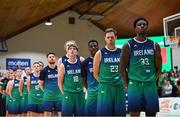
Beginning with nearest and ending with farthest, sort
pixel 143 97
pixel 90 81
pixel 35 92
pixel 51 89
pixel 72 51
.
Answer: pixel 143 97 → pixel 90 81 → pixel 72 51 → pixel 51 89 → pixel 35 92

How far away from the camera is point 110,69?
6332mm

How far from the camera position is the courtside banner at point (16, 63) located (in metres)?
22.5

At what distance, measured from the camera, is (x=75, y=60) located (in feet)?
25.7

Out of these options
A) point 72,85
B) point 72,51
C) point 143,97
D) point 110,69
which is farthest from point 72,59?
point 143,97

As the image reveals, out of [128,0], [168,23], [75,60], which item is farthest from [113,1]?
[75,60]

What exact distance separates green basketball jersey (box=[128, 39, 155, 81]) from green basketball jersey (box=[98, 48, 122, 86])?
1.97 ft

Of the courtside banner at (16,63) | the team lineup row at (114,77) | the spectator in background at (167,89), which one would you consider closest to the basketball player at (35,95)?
the team lineup row at (114,77)

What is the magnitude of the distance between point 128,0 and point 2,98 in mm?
7864

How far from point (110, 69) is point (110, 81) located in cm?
20

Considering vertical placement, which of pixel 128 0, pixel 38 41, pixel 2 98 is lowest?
pixel 2 98

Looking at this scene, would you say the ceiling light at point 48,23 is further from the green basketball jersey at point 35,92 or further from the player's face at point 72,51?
the player's face at point 72,51

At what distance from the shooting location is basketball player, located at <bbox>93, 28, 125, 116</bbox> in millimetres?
6242

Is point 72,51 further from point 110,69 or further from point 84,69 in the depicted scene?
point 110,69

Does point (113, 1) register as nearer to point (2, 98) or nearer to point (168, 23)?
point (168, 23)
